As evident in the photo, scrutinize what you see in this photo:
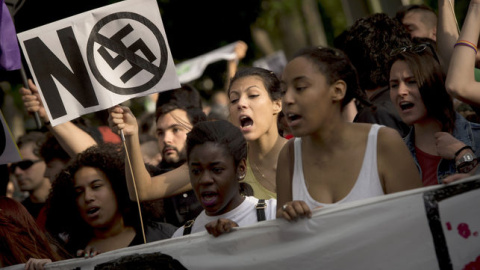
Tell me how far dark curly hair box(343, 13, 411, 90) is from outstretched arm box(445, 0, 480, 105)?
1083 millimetres

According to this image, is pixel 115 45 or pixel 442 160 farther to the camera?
pixel 115 45

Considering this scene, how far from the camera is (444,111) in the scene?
4.26 meters

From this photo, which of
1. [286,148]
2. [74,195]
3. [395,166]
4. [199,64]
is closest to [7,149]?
[74,195]

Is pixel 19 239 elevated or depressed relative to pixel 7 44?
depressed

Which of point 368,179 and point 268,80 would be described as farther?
point 268,80

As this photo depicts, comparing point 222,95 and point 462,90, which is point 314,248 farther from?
point 222,95

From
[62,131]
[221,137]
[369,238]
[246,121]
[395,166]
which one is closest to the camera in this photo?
[369,238]

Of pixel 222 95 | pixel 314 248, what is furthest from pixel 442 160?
pixel 222 95

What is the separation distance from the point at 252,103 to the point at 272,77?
27 cm

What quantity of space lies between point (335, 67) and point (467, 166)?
770 mm

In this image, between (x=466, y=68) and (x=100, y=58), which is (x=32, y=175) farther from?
(x=466, y=68)

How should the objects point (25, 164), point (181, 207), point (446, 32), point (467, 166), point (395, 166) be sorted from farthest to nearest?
1. point (25, 164)
2. point (181, 207)
3. point (446, 32)
4. point (467, 166)
5. point (395, 166)

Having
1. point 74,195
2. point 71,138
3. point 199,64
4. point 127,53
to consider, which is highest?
point 199,64

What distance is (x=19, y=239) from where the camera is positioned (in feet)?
15.6
